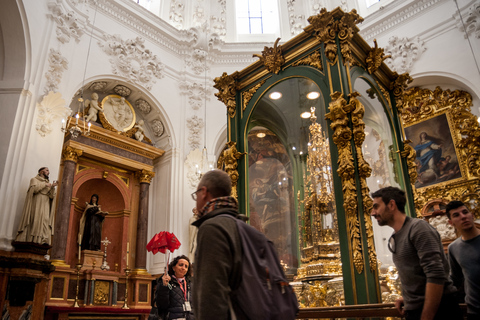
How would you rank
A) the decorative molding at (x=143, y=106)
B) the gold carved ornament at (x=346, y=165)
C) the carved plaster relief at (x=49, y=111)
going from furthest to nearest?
the decorative molding at (x=143, y=106)
the carved plaster relief at (x=49, y=111)
the gold carved ornament at (x=346, y=165)

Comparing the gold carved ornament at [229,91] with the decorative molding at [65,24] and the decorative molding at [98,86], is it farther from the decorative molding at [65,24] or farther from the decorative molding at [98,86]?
the decorative molding at [98,86]

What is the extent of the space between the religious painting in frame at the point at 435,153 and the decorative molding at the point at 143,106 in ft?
25.9

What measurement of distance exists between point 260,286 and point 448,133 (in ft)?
34.1

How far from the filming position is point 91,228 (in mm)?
10328

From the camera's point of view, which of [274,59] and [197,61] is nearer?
[274,59]

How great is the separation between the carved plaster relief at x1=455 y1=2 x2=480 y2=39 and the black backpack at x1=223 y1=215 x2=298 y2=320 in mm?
10366

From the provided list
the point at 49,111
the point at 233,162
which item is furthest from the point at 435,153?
the point at 49,111

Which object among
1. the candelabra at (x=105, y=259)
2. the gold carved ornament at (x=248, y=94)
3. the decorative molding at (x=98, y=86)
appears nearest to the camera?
the gold carved ornament at (x=248, y=94)

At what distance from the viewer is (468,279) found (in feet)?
9.35

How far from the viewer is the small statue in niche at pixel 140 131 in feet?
38.3

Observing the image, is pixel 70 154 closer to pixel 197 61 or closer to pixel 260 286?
pixel 197 61

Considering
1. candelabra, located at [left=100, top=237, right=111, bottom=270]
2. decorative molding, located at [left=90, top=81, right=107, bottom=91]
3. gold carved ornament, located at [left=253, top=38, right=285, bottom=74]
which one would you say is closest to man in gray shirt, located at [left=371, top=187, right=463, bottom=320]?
gold carved ornament, located at [left=253, top=38, right=285, bottom=74]

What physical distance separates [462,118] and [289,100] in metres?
7.21

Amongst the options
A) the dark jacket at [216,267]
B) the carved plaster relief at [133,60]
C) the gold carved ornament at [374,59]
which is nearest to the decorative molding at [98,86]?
the carved plaster relief at [133,60]
